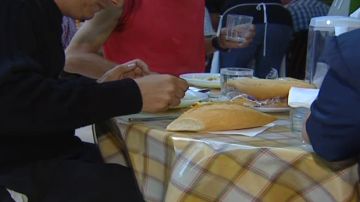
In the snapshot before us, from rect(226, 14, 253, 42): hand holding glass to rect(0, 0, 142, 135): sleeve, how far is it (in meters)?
0.96

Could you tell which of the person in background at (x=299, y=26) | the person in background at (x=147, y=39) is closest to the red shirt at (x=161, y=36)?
the person in background at (x=147, y=39)

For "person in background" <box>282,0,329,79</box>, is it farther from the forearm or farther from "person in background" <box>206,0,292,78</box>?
the forearm

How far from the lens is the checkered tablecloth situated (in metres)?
0.97

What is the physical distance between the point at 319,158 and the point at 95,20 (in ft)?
4.08

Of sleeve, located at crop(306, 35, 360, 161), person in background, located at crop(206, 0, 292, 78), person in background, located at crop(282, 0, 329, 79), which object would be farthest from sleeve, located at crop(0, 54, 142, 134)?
person in background, located at crop(282, 0, 329, 79)

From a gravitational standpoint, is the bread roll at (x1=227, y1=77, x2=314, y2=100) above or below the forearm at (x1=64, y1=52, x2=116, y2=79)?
above

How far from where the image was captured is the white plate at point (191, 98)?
1429mm

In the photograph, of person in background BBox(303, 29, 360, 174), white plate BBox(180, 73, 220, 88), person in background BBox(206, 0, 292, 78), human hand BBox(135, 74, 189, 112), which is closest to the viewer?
person in background BBox(303, 29, 360, 174)

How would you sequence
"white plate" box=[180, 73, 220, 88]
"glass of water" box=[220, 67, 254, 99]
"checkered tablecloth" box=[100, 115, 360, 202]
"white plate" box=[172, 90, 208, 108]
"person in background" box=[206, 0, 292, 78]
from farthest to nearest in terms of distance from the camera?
"person in background" box=[206, 0, 292, 78]
"white plate" box=[180, 73, 220, 88]
"glass of water" box=[220, 67, 254, 99]
"white plate" box=[172, 90, 208, 108]
"checkered tablecloth" box=[100, 115, 360, 202]

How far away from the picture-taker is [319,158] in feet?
3.19

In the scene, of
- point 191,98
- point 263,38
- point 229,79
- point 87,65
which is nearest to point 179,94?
point 191,98

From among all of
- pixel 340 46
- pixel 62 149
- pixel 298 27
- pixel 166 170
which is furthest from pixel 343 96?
pixel 298 27

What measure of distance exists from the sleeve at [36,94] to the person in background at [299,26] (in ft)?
8.38

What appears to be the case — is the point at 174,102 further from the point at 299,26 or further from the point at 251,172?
the point at 299,26
